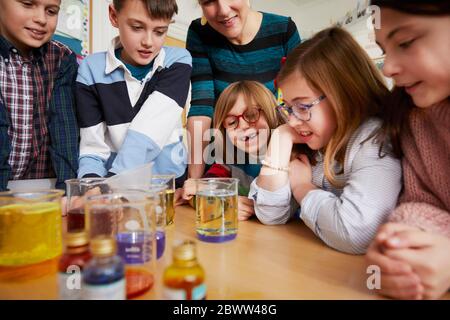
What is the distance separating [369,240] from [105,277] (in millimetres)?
553

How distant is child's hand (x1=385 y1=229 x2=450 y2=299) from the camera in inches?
19.6

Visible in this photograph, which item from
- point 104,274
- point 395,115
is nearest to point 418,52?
point 395,115

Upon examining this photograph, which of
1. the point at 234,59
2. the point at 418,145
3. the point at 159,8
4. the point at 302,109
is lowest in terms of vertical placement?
the point at 418,145

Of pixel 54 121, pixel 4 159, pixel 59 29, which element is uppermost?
pixel 59 29

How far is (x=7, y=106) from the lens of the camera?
126cm

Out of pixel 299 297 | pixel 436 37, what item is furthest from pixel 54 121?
pixel 436 37

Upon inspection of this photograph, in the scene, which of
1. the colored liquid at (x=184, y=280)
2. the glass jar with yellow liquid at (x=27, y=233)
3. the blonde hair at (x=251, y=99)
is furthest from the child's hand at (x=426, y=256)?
the blonde hair at (x=251, y=99)

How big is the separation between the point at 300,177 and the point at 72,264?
66 centimetres

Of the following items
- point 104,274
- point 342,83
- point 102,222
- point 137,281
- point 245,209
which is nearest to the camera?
point 104,274

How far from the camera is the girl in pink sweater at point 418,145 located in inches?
20.0

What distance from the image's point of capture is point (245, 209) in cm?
102

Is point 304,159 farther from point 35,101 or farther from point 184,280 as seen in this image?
point 35,101

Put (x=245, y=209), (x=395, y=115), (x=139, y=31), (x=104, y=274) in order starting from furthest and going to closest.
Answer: (x=139, y=31) < (x=245, y=209) < (x=395, y=115) < (x=104, y=274)

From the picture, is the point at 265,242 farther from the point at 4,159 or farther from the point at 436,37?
the point at 4,159
